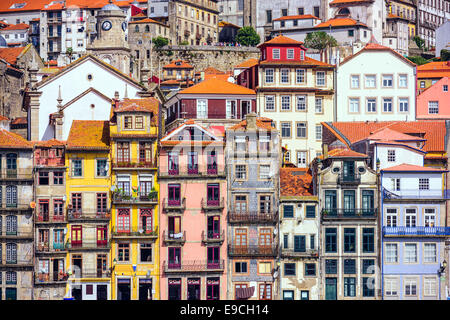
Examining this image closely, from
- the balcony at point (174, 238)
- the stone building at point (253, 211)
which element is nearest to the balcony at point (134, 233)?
the balcony at point (174, 238)

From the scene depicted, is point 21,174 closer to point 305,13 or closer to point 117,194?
point 117,194

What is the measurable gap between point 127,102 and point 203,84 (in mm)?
15989

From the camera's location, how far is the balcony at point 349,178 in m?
58.1

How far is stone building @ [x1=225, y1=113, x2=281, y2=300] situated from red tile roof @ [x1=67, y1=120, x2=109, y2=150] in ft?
28.3

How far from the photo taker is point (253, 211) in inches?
2307

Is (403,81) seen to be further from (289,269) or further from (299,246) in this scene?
(289,269)

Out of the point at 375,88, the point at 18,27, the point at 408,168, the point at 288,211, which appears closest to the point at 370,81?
the point at 375,88

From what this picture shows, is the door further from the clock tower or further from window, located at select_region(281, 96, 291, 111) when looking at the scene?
the clock tower

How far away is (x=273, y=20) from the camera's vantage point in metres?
148

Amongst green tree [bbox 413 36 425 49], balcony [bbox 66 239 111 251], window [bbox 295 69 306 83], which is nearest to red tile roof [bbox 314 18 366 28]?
green tree [bbox 413 36 425 49]

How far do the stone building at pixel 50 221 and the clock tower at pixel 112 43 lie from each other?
128 ft

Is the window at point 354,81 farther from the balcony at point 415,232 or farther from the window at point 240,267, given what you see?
the window at point 240,267

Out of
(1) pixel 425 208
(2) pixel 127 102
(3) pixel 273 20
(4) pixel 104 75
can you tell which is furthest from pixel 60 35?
(1) pixel 425 208

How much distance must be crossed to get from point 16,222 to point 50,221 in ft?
7.43
